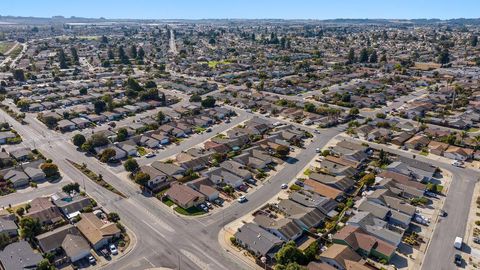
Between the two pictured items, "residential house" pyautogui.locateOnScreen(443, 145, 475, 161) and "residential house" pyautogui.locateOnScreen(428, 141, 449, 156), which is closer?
"residential house" pyautogui.locateOnScreen(443, 145, 475, 161)

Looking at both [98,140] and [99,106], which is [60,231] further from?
[99,106]

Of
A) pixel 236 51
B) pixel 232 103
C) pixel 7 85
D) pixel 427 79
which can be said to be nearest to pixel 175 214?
pixel 232 103

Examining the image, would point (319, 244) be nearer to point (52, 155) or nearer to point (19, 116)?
point (52, 155)

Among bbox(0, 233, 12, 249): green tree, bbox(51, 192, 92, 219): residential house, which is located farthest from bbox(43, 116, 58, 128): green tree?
bbox(0, 233, 12, 249): green tree

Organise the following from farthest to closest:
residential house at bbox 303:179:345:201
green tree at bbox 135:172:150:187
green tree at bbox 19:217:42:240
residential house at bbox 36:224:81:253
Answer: green tree at bbox 135:172:150:187
residential house at bbox 303:179:345:201
green tree at bbox 19:217:42:240
residential house at bbox 36:224:81:253

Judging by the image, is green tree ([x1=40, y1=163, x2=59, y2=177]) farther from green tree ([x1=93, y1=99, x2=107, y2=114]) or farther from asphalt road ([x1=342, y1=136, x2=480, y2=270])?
asphalt road ([x1=342, y1=136, x2=480, y2=270])

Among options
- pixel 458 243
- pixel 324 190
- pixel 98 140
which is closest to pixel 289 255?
pixel 324 190
